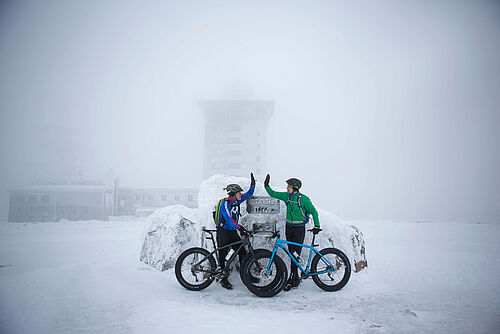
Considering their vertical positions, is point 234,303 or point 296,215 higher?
point 296,215

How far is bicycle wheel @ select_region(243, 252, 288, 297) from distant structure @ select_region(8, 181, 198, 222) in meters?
34.7

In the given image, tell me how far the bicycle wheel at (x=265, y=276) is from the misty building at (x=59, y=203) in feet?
129

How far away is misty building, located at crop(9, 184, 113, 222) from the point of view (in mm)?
37719

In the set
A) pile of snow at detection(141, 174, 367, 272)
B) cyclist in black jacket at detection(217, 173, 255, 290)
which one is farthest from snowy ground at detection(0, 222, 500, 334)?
cyclist in black jacket at detection(217, 173, 255, 290)

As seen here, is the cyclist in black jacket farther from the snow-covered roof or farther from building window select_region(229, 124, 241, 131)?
building window select_region(229, 124, 241, 131)

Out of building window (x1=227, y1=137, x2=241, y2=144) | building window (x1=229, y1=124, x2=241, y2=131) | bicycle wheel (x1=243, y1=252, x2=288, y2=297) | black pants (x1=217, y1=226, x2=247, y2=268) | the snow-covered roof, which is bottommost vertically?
the snow-covered roof

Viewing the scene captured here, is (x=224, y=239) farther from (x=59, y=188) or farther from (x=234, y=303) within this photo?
(x=59, y=188)

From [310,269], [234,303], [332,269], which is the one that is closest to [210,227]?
[234,303]

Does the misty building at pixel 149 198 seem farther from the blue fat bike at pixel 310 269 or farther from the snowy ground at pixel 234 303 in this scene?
the blue fat bike at pixel 310 269

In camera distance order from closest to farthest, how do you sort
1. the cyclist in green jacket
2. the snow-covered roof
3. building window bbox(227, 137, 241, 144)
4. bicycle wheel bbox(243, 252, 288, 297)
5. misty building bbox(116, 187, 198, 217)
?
bicycle wheel bbox(243, 252, 288, 297) → the cyclist in green jacket → the snow-covered roof → misty building bbox(116, 187, 198, 217) → building window bbox(227, 137, 241, 144)

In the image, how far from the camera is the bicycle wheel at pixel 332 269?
18.3 feet

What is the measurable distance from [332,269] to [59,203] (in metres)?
44.1

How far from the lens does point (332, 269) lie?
553cm

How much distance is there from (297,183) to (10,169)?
152027mm
